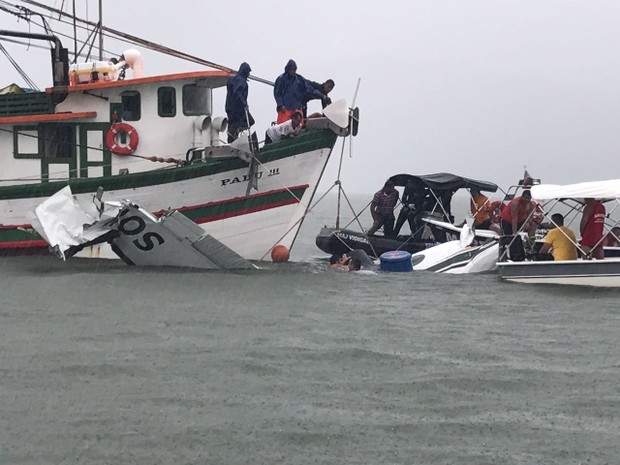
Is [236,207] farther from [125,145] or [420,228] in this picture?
[420,228]

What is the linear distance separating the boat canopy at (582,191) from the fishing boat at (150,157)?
4022mm

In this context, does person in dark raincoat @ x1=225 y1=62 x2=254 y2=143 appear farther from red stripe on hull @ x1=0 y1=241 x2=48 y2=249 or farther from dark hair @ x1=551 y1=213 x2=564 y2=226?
dark hair @ x1=551 y1=213 x2=564 y2=226

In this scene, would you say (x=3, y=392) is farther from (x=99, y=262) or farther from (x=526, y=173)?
(x=526, y=173)

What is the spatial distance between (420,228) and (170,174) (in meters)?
6.88

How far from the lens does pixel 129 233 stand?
18438 millimetres

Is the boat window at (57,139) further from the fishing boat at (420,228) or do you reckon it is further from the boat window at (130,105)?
the fishing boat at (420,228)

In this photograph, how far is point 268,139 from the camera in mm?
20516

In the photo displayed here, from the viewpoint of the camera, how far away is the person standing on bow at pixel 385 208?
24469 mm

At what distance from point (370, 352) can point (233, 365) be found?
1647 mm

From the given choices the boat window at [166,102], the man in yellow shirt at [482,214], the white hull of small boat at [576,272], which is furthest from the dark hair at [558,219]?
the boat window at [166,102]

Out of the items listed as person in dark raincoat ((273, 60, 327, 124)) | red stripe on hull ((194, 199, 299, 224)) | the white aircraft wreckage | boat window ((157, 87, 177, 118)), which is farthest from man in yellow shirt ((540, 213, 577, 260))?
boat window ((157, 87, 177, 118))

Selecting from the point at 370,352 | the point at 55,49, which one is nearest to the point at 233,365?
the point at 370,352

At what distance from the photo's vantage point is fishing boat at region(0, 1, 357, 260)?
1983 cm

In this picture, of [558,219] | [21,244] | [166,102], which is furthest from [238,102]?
[558,219]
